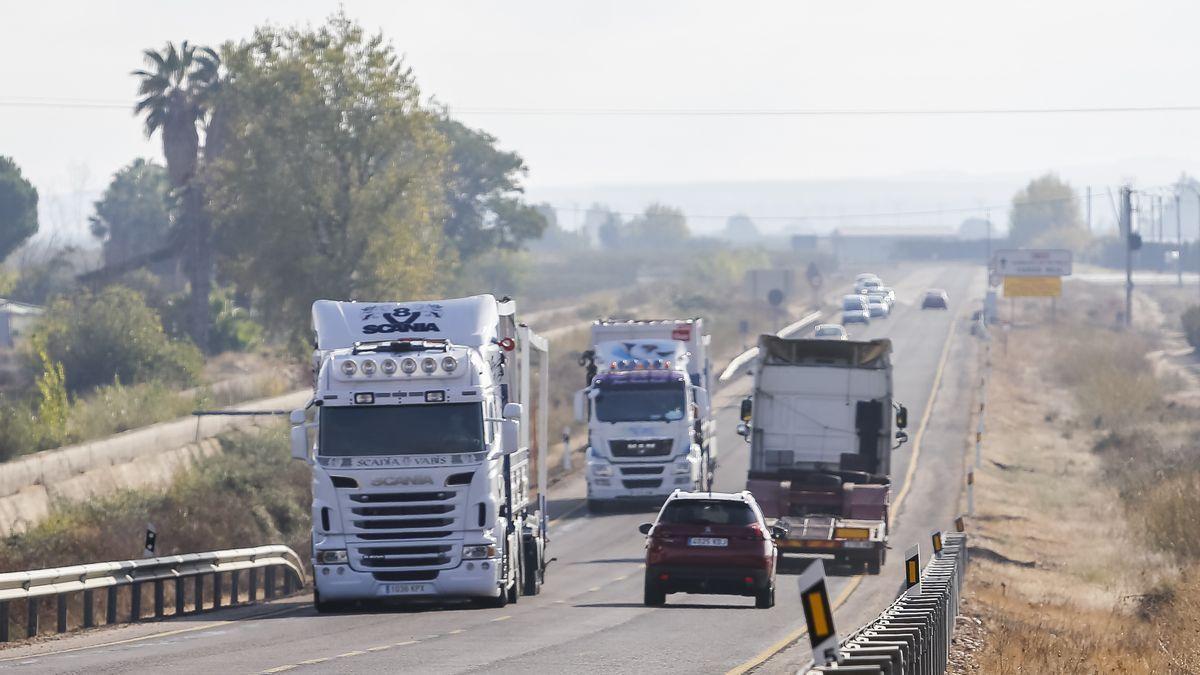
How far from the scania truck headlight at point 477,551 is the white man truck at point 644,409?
54.4 feet

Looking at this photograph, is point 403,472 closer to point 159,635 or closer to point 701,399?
point 159,635

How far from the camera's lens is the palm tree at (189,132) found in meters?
81.1

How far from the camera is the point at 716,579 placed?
79.3ft

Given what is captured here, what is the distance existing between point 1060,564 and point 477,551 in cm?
2072

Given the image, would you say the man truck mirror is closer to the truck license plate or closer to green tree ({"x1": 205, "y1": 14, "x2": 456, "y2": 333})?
the truck license plate

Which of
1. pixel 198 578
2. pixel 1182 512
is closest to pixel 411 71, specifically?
pixel 1182 512

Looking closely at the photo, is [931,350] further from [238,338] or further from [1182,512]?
[1182,512]

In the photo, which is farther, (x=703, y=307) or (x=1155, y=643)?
(x=703, y=307)

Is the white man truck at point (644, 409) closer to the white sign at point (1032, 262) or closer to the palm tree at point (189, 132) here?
the palm tree at point (189, 132)

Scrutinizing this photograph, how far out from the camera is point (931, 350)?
90.4 meters

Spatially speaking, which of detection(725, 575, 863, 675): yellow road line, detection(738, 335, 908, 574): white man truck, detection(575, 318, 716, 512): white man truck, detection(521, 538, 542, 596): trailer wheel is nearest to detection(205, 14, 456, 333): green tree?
detection(575, 318, 716, 512): white man truck

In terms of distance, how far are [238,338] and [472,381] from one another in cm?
6396

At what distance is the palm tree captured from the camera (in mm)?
81062

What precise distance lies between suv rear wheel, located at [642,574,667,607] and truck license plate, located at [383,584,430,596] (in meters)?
4.34
